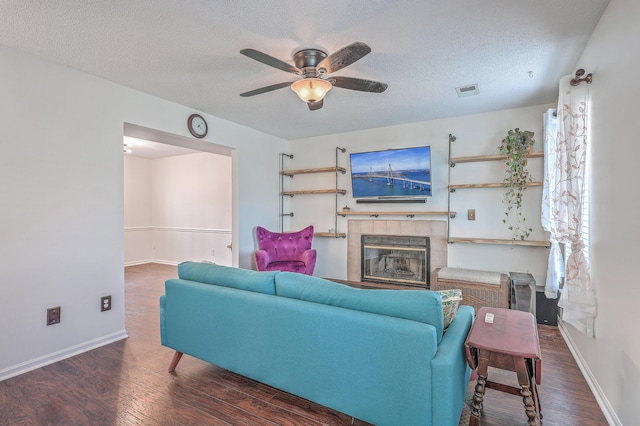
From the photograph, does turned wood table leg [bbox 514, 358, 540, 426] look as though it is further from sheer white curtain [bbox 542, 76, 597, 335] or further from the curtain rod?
the curtain rod

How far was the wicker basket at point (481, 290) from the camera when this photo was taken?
340 cm

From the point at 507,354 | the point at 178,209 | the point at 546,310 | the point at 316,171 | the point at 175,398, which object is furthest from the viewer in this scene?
the point at 178,209

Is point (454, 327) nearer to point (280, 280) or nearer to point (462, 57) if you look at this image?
point (280, 280)

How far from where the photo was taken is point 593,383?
6.75 feet

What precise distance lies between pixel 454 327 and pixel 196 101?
3.35m

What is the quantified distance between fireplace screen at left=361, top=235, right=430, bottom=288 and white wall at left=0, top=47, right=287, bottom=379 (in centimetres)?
320

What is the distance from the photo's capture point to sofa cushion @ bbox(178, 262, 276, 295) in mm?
1950

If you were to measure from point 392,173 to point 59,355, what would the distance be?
4.05 m

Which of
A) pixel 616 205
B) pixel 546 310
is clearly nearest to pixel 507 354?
pixel 616 205

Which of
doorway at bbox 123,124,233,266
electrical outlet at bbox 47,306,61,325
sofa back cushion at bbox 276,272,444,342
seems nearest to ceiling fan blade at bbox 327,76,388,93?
sofa back cushion at bbox 276,272,444,342

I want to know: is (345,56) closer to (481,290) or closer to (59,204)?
(59,204)

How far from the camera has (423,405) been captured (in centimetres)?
138

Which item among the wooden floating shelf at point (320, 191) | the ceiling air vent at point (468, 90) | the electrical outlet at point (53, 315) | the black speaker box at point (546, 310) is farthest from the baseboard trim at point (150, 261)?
the black speaker box at point (546, 310)

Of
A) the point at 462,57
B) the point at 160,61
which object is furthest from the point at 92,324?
the point at 462,57
